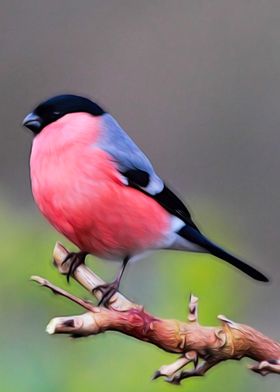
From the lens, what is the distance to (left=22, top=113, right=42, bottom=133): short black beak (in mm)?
557

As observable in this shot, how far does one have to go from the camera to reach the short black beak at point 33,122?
0.56 meters

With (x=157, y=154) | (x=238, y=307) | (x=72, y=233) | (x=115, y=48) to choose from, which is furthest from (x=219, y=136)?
(x=72, y=233)

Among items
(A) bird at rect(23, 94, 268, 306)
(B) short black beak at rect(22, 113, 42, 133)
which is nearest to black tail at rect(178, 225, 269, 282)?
(A) bird at rect(23, 94, 268, 306)

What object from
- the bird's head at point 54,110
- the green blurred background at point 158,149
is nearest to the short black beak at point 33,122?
the bird's head at point 54,110

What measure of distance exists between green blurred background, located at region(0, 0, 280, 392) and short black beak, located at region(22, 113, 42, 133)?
0.33 ft

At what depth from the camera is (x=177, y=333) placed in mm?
507

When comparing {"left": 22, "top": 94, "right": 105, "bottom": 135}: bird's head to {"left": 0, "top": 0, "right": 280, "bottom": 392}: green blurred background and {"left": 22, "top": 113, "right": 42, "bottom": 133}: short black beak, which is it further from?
{"left": 0, "top": 0, "right": 280, "bottom": 392}: green blurred background

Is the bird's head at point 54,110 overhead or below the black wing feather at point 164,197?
overhead

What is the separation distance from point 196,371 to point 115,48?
148cm

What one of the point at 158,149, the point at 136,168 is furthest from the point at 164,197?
the point at 158,149

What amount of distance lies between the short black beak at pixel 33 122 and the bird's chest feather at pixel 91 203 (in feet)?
0.06

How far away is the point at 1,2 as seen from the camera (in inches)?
80.7

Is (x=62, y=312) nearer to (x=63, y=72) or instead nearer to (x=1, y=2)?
(x=63, y=72)

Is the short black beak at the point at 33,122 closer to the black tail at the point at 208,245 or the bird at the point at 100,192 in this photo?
the bird at the point at 100,192
